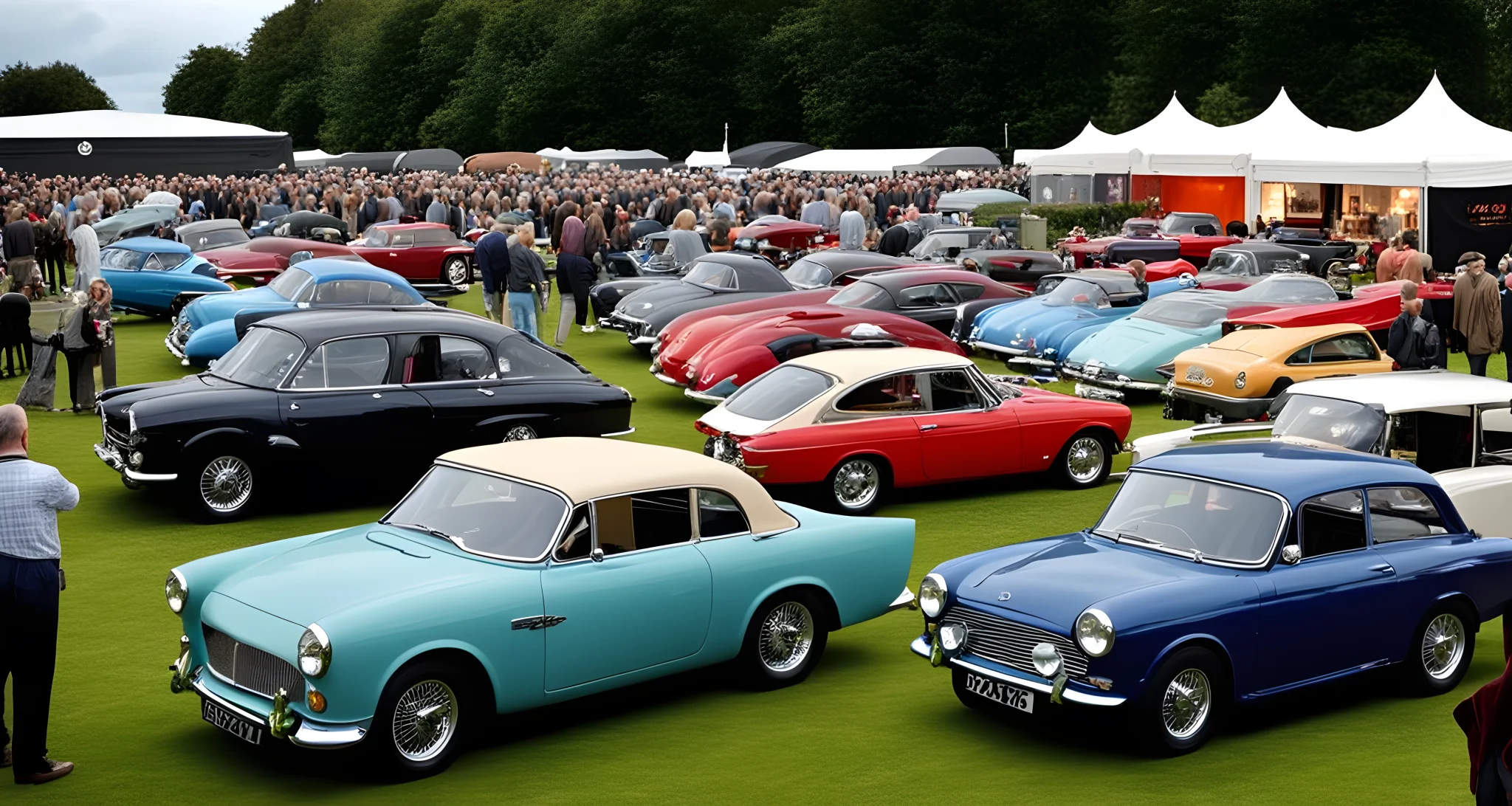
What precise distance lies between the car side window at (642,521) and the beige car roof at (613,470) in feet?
0.17

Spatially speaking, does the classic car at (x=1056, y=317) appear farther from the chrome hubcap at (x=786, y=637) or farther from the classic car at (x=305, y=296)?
the chrome hubcap at (x=786, y=637)

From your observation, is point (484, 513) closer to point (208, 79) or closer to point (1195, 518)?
point (1195, 518)

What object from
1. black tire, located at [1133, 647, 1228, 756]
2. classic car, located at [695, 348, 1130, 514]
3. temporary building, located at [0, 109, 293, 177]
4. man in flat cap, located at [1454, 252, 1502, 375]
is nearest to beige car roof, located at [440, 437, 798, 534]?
black tire, located at [1133, 647, 1228, 756]

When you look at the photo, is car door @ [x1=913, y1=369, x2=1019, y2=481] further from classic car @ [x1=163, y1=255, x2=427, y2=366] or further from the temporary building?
the temporary building

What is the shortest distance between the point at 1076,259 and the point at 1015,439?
62.1ft

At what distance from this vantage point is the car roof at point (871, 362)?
13094 mm

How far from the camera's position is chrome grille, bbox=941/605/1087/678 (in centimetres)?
729

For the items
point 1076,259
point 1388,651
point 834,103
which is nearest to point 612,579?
point 1388,651

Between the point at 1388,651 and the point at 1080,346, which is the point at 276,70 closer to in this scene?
the point at 1080,346

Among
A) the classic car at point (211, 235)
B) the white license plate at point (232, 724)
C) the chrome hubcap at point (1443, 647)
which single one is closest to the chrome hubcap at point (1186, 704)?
the chrome hubcap at point (1443, 647)

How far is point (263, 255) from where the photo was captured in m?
27.6

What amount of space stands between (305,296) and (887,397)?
397 inches

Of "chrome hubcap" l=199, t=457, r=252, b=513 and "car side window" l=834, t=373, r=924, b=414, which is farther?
"car side window" l=834, t=373, r=924, b=414

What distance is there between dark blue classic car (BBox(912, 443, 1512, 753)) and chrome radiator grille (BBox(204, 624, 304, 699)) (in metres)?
3.20
